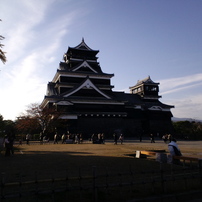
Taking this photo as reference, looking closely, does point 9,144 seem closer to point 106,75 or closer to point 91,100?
point 91,100

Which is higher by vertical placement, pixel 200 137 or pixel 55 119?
pixel 55 119

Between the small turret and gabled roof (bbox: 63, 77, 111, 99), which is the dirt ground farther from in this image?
the small turret

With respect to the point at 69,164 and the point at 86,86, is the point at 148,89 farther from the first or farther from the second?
the point at 69,164

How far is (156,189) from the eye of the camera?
18.3 ft

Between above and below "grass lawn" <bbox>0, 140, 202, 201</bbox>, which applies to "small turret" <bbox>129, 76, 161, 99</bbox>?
above

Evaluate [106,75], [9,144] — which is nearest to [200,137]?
[106,75]

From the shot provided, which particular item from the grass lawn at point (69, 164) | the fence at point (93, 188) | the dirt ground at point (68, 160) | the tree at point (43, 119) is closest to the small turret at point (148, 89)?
the tree at point (43, 119)

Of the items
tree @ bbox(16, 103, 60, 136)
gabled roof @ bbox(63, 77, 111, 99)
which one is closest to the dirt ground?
tree @ bbox(16, 103, 60, 136)

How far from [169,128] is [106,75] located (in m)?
16.2

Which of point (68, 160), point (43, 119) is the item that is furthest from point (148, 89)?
point (68, 160)

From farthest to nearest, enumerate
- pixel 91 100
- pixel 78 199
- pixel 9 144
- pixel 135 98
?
pixel 135 98 → pixel 91 100 → pixel 9 144 → pixel 78 199

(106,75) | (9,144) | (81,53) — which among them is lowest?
(9,144)

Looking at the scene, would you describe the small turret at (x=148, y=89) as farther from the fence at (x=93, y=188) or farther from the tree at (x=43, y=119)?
the fence at (x=93, y=188)

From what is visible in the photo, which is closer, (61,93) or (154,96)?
(61,93)
